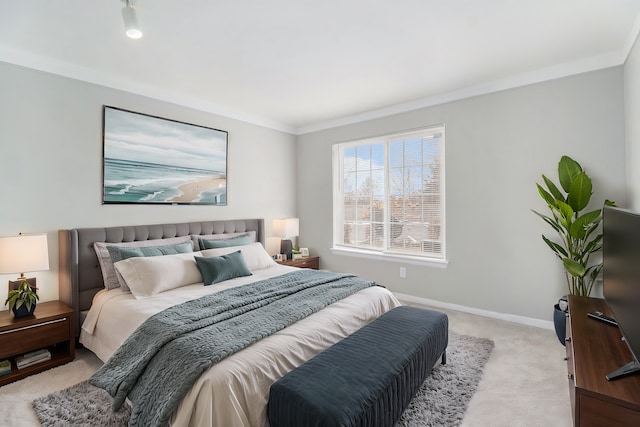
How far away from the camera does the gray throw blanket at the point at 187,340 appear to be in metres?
1.54

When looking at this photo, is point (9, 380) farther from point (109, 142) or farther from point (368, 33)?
point (368, 33)

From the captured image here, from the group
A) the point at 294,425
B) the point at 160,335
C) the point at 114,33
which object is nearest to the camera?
the point at 294,425

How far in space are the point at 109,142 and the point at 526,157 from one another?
425 cm

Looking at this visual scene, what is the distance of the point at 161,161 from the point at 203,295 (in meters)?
1.78

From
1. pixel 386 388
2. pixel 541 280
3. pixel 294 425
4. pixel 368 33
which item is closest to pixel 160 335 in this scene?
pixel 294 425

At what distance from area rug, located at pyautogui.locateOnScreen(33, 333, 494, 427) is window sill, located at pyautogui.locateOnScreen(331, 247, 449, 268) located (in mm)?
1437

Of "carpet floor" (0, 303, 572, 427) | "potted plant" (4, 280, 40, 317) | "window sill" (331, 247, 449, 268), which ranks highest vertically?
Answer: "window sill" (331, 247, 449, 268)

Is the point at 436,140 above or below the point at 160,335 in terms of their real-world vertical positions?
above

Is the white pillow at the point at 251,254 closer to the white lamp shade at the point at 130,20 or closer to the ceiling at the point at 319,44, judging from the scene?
the ceiling at the point at 319,44

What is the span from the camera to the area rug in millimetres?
1872

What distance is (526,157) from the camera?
3221mm

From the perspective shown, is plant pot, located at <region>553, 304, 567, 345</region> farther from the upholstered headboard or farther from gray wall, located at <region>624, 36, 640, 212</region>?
the upholstered headboard

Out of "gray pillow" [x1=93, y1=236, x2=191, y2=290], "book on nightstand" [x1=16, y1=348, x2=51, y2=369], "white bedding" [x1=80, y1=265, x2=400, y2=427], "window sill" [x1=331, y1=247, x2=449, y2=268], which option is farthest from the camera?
"window sill" [x1=331, y1=247, x2=449, y2=268]

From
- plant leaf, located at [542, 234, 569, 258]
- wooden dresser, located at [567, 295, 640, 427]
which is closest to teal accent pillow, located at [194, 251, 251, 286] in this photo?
wooden dresser, located at [567, 295, 640, 427]
